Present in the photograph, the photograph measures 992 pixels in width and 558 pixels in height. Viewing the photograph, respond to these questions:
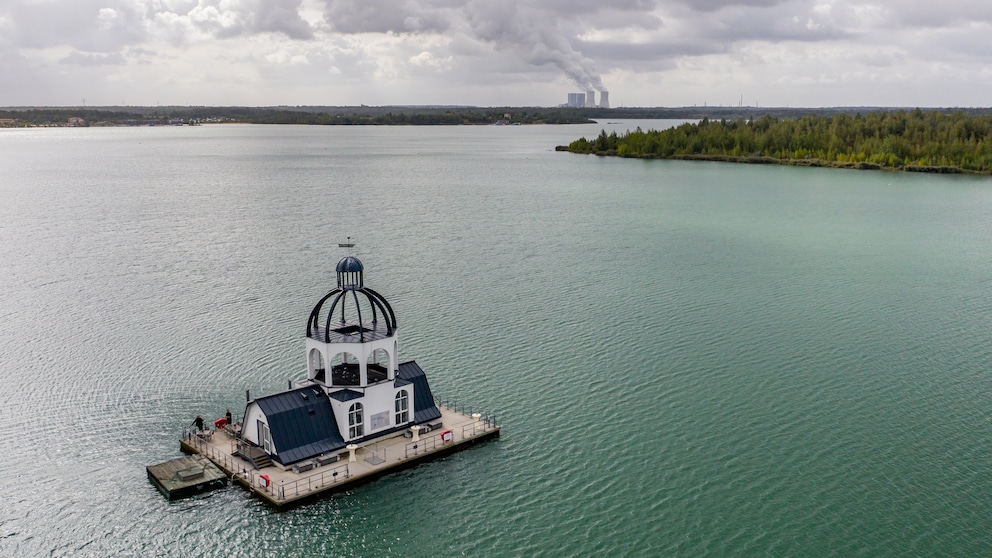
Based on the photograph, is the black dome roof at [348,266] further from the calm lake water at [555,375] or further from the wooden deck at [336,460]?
the calm lake water at [555,375]

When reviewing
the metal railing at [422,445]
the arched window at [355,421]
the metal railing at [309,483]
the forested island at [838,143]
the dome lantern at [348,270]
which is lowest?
the metal railing at [309,483]

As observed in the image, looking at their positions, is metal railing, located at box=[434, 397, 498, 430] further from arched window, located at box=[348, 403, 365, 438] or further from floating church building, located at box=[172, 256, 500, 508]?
arched window, located at box=[348, 403, 365, 438]

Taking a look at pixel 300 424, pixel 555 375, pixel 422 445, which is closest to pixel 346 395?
pixel 300 424

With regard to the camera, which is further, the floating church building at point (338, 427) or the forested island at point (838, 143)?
the forested island at point (838, 143)

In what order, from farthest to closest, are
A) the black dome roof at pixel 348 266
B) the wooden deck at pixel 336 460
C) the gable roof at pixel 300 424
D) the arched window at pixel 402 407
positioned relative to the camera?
the arched window at pixel 402 407 → the black dome roof at pixel 348 266 → the gable roof at pixel 300 424 → the wooden deck at pixel 336 460

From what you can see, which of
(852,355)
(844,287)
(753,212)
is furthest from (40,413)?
(753,212)

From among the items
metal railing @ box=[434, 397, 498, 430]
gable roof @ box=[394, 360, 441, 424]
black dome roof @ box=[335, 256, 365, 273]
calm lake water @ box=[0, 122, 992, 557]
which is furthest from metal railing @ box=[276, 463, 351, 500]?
black dome roof @ box=[335, 256, 365, 273]

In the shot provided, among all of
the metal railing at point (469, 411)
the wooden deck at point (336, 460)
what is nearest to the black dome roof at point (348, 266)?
the wooden deck at point (336, 460)

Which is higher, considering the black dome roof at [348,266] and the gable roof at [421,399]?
the black dome roof at [348,266]
